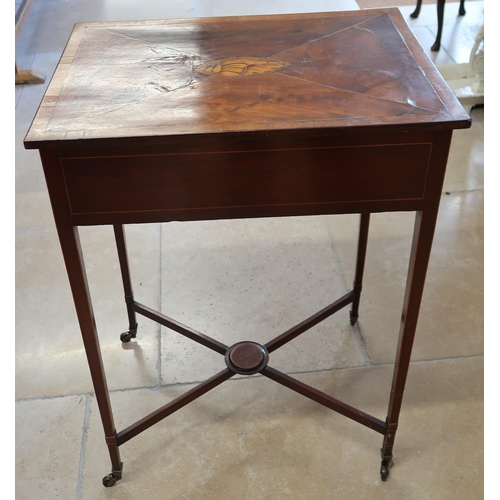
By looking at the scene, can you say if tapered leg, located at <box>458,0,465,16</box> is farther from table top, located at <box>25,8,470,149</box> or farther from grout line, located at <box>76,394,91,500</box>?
grout line, located at <box>76,394,91,500</box>

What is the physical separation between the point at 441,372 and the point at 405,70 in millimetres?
1051

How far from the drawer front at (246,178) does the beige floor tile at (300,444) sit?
0.84 metres

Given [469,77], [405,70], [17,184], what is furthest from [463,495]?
[469,77]

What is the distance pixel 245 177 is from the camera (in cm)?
123

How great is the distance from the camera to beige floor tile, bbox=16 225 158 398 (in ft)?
6.64

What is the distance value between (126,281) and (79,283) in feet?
2.13

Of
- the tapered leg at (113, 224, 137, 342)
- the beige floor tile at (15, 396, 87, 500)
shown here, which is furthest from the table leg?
the tapered leg at (113, 224, 137, 342)

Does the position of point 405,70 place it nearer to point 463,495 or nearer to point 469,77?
point 463,495

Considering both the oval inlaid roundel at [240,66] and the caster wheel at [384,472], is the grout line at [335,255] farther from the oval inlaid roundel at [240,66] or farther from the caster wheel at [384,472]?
the oval inlaid roundel at [240,66]

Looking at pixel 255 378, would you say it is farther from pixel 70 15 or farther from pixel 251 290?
pixel 70 15

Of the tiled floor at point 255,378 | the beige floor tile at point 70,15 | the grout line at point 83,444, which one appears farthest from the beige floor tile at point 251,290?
the beige floor tile at point 70,15

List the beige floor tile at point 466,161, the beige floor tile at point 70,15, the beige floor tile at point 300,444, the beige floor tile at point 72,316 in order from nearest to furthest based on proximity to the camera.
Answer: the beige floor tile at point 300,444
the beige floor tile at point 72,316
the beige floor tile at point 466,161
the beige floor tile at point 70,15

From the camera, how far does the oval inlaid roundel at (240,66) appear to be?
4.45 feet

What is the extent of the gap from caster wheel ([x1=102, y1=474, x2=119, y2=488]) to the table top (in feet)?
3.22
